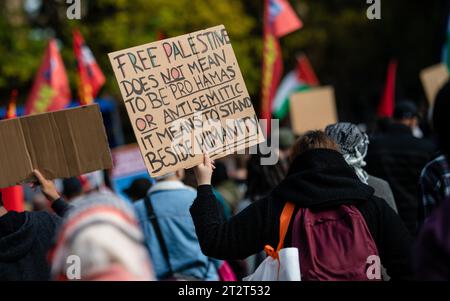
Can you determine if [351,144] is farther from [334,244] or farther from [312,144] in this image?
[334,244]

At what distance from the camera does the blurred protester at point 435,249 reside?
7.30 feet

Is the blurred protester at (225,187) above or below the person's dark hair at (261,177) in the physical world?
below

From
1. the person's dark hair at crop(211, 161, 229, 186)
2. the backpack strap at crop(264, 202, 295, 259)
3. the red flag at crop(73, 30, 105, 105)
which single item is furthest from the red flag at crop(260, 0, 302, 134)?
the backpack strap at crop(264, 202, 295, 259)

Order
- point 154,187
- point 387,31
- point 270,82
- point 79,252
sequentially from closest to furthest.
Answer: point 79,252, point 154,187, point 270,82, point 387,31

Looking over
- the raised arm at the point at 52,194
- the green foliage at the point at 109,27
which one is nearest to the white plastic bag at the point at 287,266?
the raised arm at the point at 52,194

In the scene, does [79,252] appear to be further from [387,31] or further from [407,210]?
[387,31]

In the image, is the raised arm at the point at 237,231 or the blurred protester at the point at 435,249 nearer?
the blurred protester at the point at 435,249

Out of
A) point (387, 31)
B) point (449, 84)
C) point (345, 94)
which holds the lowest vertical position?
point (345, 94)

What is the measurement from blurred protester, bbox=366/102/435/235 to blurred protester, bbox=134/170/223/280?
1645 mm

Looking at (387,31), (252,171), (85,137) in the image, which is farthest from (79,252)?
(387,31)

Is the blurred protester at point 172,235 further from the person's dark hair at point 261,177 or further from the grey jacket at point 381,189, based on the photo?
the grey jacket at point 381,189

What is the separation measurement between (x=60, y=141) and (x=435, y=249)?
2575 millimetres
